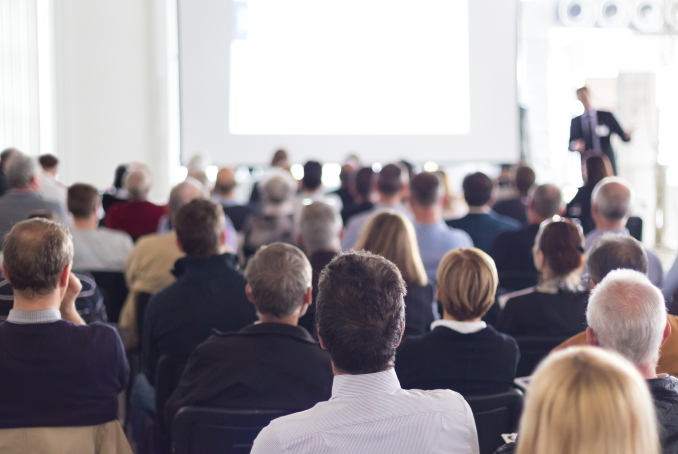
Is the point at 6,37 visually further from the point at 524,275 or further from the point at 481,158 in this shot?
the point at 524,275

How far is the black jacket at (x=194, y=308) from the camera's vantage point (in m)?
2.38

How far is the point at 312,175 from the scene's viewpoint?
5055mm

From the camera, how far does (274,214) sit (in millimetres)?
4113

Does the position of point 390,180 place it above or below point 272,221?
above

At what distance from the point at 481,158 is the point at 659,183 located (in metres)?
2.61

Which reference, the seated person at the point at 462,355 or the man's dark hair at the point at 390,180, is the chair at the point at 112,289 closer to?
the man's dark hair at the point at 390,180

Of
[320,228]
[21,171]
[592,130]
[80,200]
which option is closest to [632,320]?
[320,228]

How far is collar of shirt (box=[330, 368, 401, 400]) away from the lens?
1196 mm

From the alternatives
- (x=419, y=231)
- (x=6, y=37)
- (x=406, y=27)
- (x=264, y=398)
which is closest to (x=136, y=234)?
(x=419, y=231)

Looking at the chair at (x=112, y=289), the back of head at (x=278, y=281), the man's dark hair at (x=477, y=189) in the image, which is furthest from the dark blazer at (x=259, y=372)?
the man's dark hair at (x=477, y=189)

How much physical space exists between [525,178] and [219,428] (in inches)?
156

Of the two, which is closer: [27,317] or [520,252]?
[27,317]

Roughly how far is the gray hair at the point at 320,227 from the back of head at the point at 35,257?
1.49 metres

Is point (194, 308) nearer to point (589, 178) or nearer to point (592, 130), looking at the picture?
point (589, 178)
